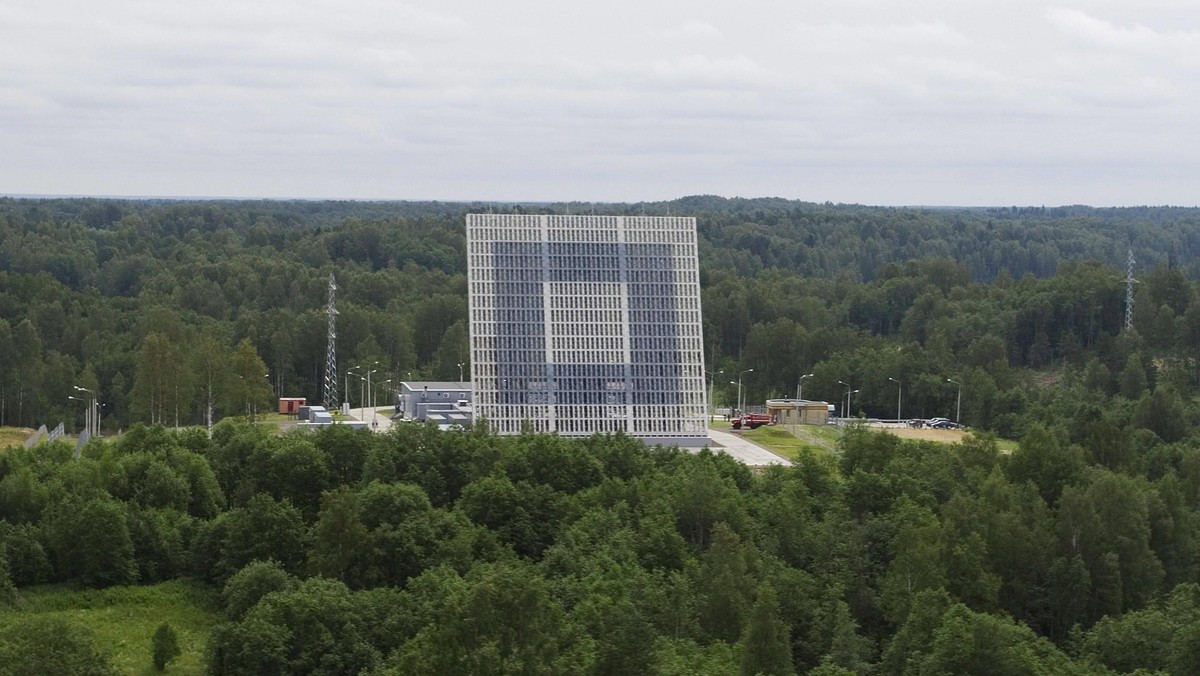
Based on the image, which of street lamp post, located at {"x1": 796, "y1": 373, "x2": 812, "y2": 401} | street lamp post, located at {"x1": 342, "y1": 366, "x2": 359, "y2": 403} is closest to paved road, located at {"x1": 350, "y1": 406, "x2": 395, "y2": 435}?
street lamp post, located at {"x1": 342, "y1": 366, "x2": 359, "y2": 403}

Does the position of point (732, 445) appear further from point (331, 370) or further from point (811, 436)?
point (331, 370)

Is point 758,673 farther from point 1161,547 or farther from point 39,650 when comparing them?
point 1161,547

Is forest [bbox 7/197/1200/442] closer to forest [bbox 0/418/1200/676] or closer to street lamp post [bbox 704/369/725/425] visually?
street lamp post [bbox 704/369/725/425]

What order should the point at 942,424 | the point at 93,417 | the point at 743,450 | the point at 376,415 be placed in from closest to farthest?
the point at 743,450 → the point at 376,415 → the point at 93,417 → the point at 942,424

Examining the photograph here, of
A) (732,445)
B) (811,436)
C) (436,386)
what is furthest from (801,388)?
(436,386)

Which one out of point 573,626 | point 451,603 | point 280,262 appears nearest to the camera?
point 451,603

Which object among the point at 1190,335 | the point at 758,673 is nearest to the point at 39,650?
the point at 758,673
